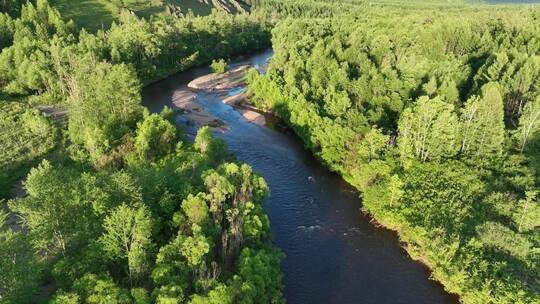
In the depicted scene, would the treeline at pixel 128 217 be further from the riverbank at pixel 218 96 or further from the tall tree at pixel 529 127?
the tall tree at pixel 529 127

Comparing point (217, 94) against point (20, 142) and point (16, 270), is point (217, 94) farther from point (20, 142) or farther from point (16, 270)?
point (16, 270)

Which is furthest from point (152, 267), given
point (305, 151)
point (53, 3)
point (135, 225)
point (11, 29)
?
point (53, 3)

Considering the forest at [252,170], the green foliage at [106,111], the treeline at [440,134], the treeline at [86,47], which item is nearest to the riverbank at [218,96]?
the forest at [252,170]

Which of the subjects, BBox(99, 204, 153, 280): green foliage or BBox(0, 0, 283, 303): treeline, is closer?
BBox(0, 0, 283, 303): treeline

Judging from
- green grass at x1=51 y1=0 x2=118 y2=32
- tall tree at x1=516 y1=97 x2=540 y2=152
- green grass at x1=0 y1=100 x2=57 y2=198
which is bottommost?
green grass at x1=0 y1=100 x2=57 y2=198

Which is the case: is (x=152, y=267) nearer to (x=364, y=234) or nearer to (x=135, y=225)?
(x=135, y=225)

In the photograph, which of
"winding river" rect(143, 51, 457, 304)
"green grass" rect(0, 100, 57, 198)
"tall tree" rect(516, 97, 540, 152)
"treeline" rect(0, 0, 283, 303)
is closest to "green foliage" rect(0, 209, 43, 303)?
"treeline" rect(0, 0, 283, 303)

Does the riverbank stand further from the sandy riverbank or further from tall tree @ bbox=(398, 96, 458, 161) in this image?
tall tree @ bbox=(398, 96, 458, 161)
